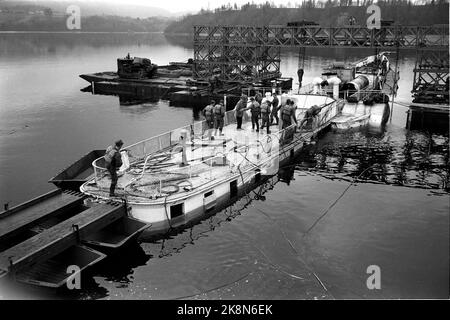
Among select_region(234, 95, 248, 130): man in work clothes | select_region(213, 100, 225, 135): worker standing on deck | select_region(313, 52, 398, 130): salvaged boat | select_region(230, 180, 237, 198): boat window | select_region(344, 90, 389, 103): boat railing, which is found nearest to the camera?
select_region(230, 180, 237, 198): boat window

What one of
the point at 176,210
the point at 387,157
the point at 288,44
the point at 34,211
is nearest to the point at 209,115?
the point at 176,210

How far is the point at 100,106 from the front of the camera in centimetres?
5312

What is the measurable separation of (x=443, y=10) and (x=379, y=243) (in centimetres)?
17408

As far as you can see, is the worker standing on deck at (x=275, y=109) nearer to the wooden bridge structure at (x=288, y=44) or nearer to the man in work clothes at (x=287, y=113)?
the man in work clothes at (x=287, y=113)

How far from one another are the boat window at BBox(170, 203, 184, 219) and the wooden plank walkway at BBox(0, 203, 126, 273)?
2.27 meters

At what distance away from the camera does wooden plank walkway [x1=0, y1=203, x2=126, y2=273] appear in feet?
47.5

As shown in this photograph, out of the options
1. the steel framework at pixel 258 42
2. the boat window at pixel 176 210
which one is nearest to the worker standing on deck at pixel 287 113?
the boat window at pixel 176 210

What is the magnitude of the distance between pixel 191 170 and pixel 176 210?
3120mm

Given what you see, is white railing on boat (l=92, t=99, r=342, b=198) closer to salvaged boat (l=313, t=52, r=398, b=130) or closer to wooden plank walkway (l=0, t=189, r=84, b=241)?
wooden plank walkway (l=0, t=189, r=84, b=241)

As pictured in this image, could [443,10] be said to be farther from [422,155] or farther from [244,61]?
[422,155]

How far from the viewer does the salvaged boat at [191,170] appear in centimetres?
1945

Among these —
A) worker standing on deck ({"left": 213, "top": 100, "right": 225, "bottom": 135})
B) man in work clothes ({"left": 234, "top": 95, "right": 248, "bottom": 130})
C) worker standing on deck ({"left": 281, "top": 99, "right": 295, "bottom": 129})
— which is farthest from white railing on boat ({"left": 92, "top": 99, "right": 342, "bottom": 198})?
man in work clothes ({"left": 234, "top": 95, "right": 248, "bottom": 130})
